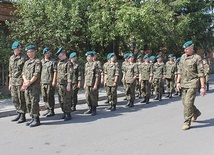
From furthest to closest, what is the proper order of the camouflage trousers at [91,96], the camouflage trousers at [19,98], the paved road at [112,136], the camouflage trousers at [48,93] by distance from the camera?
the camouflage trousers at [91,96]
the camouflage trousers at [48,93]
the camouflage trousers at [19,98]
the paved road at [112,136]

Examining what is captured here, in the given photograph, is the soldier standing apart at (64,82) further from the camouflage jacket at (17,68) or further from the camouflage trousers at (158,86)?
the camouflage trousers at (158,86)

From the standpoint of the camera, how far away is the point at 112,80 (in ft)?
28.6

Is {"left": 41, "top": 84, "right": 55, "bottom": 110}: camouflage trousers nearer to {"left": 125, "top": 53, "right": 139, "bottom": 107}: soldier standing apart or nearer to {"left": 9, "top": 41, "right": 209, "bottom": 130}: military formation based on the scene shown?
{"left": 9, "top": 41, "right": 209, "bottom": 130}: military formation

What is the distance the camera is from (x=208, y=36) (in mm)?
25781

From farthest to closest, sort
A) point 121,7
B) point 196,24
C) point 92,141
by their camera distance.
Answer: point 196,24
point 121,7
point 92,141

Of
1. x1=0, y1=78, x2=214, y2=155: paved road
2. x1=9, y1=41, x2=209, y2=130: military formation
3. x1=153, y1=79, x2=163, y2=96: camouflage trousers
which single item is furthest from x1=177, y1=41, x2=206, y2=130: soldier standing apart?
x1=153, y1=79, x2=163, y2=96: camouflage trousers

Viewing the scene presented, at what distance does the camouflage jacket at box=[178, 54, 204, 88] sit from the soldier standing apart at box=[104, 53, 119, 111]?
2795mm

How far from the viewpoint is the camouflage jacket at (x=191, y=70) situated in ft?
19.8

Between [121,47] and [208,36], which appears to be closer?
[121,47]

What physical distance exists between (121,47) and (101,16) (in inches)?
135

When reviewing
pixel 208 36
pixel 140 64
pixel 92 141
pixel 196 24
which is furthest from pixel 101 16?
pixel 208 36

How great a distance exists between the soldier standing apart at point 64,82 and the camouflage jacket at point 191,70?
284 centimetres

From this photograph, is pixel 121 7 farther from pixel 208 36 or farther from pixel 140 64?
pixel 208 36

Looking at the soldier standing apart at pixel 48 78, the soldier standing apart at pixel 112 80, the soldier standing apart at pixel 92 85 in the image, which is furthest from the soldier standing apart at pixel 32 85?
the soldier standing apart at pixel 112 80
